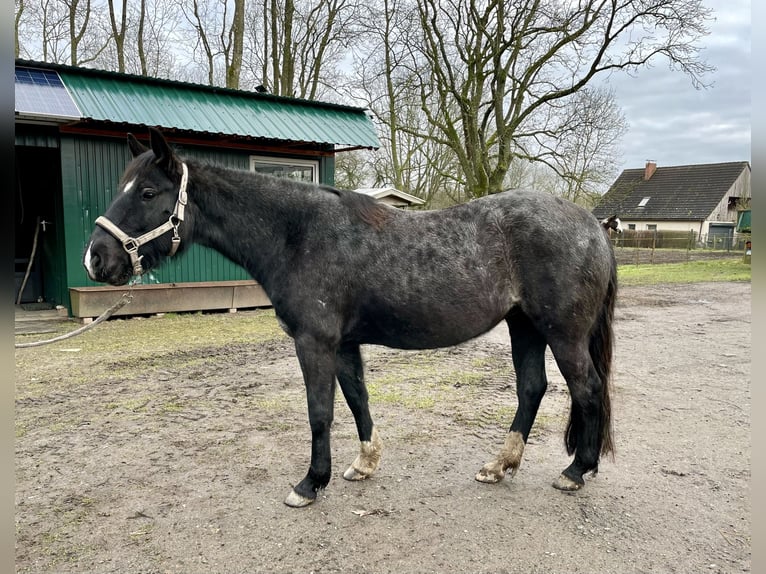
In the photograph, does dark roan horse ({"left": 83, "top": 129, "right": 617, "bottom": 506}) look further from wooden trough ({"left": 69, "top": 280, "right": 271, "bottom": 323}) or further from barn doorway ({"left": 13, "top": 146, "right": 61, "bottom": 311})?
barn doorway ({"left": 13, "top": 146, "right": 61, "bottom": 311})

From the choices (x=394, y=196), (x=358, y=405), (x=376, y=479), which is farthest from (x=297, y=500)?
(x=394, y=196)

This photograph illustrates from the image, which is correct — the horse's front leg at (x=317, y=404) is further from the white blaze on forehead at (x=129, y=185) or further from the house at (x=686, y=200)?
the house at (x=686, y=200)

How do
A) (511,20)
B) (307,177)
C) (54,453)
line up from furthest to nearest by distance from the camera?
(511,20), (307,177), (54,453)

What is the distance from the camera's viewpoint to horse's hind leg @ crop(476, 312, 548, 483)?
3.21m

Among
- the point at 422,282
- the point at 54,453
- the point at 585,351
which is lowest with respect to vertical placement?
the point at 54,453

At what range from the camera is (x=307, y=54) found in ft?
63.6

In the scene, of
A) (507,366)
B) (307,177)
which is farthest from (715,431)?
(307,177)

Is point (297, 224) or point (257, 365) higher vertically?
point (297, 224)

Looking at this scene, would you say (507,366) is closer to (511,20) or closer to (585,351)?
(585,351)

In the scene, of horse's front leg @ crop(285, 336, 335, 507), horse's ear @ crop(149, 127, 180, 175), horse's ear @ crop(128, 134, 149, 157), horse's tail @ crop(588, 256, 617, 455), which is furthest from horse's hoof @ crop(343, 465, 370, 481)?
horse's ear @ crop(128, 134, 149, 157)

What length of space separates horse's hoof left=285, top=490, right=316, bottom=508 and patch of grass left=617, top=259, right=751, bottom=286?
13.0 metres

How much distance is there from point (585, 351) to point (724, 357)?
4849 mm

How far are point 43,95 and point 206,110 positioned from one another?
8.42 ft

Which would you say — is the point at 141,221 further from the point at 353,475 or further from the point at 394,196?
the point at 394,196
